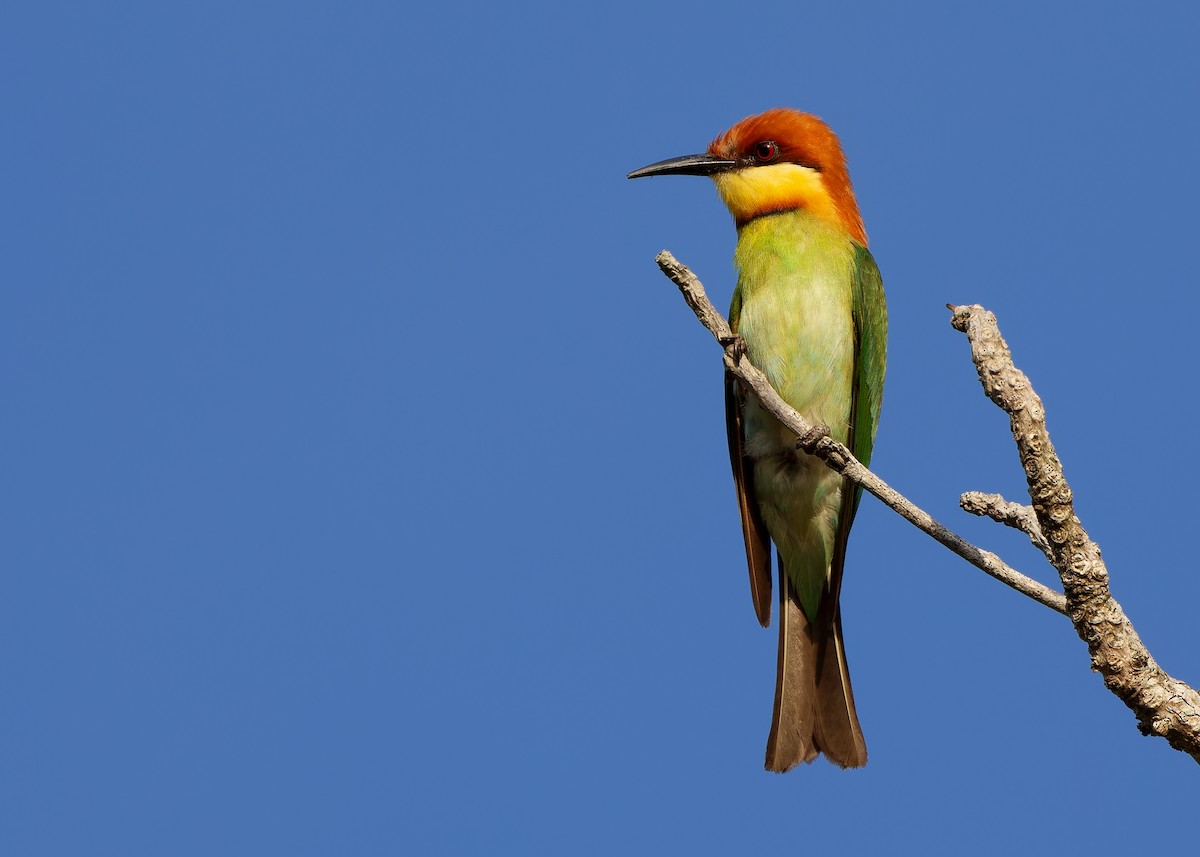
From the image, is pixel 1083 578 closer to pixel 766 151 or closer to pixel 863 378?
pixel 863 378

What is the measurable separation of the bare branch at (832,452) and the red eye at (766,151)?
1.53 m

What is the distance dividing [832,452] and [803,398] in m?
0.94

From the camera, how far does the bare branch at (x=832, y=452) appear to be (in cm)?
304

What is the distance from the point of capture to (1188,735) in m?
2.79

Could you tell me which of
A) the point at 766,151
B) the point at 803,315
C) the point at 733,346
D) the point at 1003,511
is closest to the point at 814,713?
the point at 803,315

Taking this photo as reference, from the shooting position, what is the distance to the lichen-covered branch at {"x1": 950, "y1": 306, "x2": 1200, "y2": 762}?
9.10ft

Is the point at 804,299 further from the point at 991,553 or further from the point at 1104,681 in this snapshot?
the point at 1104,681

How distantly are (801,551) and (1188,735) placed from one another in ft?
7.30

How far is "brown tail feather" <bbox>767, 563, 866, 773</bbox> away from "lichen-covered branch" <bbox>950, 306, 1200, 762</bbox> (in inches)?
70.5

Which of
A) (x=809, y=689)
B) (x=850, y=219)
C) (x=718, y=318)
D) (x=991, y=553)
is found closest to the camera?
(x=991, y=553)

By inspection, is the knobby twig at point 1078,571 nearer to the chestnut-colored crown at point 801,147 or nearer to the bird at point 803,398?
the bird at point 803,398

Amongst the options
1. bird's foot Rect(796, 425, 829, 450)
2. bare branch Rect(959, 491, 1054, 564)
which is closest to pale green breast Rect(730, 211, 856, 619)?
bird's foot Rect(796, 425, 829, 450)

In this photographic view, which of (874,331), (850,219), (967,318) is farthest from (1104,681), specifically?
(850,219)

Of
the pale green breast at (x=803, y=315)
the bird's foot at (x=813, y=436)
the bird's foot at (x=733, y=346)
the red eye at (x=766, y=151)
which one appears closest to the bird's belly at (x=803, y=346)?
the pale green breast at (x=803, y=315)
